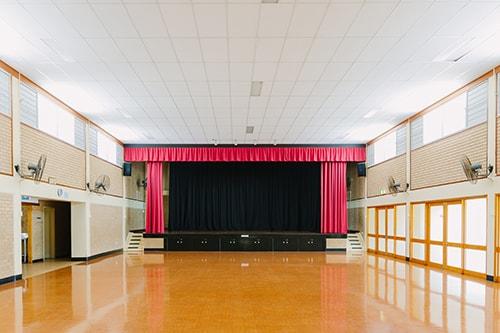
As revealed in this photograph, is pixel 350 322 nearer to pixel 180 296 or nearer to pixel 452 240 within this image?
pixel 180 296

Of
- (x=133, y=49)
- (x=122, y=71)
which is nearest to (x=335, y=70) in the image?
(x=133, y=49)

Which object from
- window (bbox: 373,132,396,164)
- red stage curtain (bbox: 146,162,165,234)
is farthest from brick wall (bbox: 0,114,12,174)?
window (bbox: 373,132,396,164)

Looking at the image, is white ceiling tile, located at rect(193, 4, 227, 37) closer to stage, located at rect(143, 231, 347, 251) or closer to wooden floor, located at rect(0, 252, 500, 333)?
wooden floor, located at rect(0, 252, 500, 333)

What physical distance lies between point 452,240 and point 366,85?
513 cm

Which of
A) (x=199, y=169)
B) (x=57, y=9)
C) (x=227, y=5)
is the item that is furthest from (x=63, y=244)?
(x=227, y=5)

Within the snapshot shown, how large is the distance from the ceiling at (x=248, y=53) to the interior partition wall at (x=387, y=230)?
4131 millimetres

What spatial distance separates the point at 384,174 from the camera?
1795 cm

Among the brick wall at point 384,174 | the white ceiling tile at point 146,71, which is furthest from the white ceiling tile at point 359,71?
the brick wall at point 384,174

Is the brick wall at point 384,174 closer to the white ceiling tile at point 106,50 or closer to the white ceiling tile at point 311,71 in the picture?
the white ceiling tile at point 311,71

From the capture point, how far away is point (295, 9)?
273 inches

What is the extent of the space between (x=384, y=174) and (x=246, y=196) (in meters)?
8.42

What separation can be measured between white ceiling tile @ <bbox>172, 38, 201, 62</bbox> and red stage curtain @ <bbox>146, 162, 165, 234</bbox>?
12.0m

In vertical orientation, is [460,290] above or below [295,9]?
below

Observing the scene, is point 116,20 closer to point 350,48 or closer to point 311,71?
point 350,48
